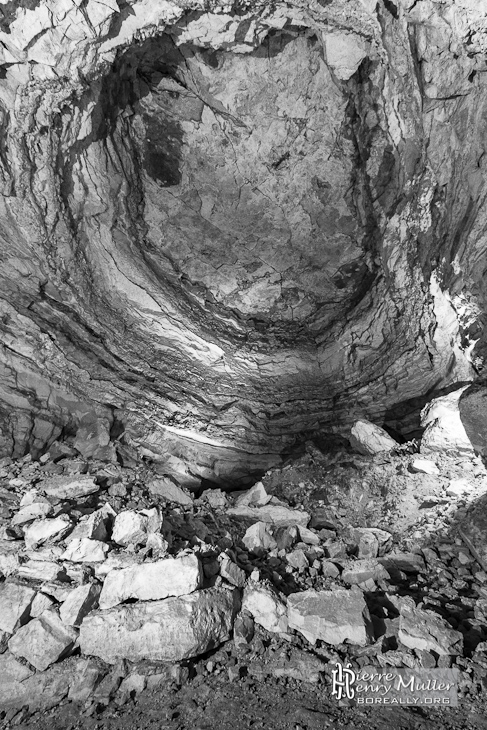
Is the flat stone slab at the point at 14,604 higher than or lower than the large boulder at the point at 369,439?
lower

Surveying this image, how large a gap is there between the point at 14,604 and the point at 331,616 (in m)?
2.16

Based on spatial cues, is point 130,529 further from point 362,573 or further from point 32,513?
point 362,573

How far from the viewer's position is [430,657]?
2465mm

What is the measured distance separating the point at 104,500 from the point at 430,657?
3.18 m

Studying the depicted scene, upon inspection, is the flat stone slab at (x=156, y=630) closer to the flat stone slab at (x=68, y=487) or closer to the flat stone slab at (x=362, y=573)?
the flat stone slab at (x=362, y=573)

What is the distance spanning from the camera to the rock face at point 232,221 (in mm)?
4027

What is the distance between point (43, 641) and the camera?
2469mm

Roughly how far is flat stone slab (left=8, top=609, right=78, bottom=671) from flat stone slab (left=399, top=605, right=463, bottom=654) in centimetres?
220

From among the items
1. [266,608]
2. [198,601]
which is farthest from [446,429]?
[198,601]

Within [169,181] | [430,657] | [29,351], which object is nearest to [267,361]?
[169,181]

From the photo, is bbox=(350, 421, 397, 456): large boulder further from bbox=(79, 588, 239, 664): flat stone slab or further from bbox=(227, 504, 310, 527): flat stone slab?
bbox=(79, 588, 239, 664): flat stone slab

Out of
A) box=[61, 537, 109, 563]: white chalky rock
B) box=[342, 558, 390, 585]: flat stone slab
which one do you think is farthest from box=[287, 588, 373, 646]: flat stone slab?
box=[61, 537, 109, 563]: white chalky rock

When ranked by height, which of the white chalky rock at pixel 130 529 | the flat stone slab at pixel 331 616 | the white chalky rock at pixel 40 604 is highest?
the flat stone slab at pixel 331 616

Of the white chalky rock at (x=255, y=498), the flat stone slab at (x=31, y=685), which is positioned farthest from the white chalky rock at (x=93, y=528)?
the white chalky rock at (x=255, y=498)
